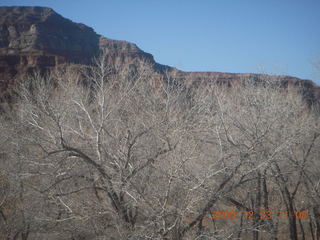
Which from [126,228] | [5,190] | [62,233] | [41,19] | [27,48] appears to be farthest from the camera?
[41,19]

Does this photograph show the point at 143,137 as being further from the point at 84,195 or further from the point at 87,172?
the point at 84,195

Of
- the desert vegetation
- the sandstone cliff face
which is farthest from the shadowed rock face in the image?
the desert vegetation

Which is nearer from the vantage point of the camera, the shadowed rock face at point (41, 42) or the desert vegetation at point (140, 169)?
the desert vegetation at point (140, 169)

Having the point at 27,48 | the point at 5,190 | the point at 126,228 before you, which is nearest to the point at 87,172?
the point at 126,228

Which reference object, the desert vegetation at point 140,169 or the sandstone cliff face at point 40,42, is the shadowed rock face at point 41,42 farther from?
the desert vegetation at point 140,169

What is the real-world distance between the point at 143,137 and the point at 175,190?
2.75 meters

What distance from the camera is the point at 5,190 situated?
9430 millimetres
